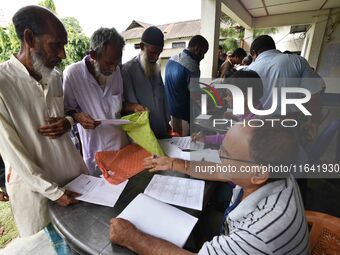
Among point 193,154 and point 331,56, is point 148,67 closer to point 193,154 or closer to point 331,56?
point 193,154

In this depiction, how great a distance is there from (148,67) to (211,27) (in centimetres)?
249

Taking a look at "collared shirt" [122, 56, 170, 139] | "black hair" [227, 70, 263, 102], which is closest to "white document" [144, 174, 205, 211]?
"collared shirt" [122, 56, 170, 139]

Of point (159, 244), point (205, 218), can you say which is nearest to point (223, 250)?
point (159, 244)

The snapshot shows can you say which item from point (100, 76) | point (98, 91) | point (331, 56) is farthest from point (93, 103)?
point (331, 56)

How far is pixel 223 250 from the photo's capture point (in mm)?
733

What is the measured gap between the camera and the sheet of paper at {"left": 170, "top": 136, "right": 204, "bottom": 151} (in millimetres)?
1655

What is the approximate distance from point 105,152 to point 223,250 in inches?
40.8

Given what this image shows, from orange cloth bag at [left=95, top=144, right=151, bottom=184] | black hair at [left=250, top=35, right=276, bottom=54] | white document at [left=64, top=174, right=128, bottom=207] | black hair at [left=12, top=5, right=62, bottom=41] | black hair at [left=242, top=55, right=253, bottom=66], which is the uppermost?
black hair at [left=12, top=5, right=62, bottom=41]

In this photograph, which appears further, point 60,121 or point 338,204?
point 338,204

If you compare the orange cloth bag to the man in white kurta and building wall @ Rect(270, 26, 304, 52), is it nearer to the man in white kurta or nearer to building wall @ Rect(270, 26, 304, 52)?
the man in white kurta

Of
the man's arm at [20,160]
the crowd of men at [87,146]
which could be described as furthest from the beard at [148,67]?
the man's arm at [20,160]

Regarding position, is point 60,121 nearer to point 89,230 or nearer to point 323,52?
point 89,230

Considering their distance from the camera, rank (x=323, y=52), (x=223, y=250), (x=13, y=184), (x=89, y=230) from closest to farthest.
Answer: (x=223, y=250), (x=89, y=230), (x=13, y=184), (x=323, y=52)

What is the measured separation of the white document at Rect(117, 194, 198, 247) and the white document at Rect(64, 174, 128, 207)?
12cm
